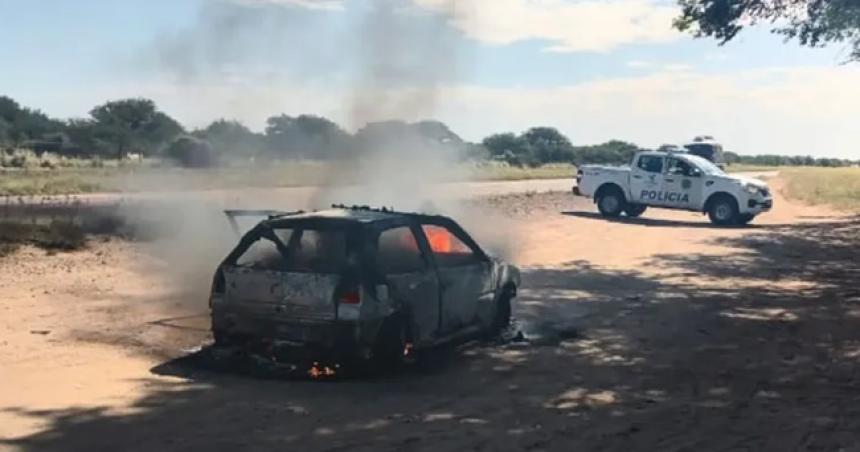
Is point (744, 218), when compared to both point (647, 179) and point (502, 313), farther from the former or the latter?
point (502, 313)

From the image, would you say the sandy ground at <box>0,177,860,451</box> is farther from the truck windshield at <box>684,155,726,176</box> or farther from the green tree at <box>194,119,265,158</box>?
the truck windshield at <box>684,155,726,176</box>

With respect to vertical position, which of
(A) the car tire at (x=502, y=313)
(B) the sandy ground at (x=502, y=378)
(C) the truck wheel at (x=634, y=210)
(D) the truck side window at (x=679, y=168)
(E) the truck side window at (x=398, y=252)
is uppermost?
(D) the truck side window at (x=679, y=168)

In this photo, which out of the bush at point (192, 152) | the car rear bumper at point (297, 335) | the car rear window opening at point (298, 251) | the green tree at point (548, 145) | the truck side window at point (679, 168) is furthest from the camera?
the green tree at point (548, 145)

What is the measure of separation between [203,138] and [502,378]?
15.5 metres

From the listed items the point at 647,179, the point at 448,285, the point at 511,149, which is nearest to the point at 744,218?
the point at 647,179

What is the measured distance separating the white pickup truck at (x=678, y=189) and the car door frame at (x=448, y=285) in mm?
19451

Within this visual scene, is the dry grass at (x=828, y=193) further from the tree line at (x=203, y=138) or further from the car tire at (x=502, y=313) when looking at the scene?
the car tire at (x=502, y=313)

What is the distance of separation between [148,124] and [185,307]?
26594 mm

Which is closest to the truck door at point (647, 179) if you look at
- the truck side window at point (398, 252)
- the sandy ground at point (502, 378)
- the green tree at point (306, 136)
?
the green tree at point (306, 136)

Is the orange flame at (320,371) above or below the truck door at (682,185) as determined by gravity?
below

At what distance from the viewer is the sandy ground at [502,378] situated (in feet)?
21.9

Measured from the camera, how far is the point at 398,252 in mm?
8977

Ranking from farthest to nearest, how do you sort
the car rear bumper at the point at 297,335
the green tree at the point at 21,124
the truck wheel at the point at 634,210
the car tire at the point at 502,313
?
the green tree at the point at 21,124
the truck wheel at the point at 634,210
the car tire at the point at 502,313
the car rear bumper at the point at 297,335

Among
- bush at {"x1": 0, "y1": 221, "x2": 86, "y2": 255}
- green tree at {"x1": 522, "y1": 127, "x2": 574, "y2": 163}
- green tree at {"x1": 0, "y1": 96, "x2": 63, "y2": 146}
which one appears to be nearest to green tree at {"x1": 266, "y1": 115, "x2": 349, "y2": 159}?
bush at {"x1": 0, "y1": 221, "x2": 86, "y2": 255}
